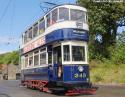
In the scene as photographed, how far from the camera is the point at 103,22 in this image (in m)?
41.8

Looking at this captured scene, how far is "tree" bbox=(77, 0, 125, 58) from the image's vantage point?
134 ft

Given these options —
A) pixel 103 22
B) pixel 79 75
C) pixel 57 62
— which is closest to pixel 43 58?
pixel 57 62

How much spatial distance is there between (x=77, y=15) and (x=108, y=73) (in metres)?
13.5

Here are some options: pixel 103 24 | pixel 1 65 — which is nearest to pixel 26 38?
pixel 103 24

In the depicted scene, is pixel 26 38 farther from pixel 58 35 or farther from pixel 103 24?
pixel 103 24

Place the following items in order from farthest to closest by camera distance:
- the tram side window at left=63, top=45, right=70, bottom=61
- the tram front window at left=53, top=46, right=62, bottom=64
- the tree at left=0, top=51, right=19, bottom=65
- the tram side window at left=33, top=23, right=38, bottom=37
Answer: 1. the tree at left=0, top=51, right=19, bottom=65
2. the tram side window at left=33, top=23, right=38, bottom=37
3. the tram front window at left=53, top=46, right=62, bottom=64
4. the tram side window at left=63, top=45, right=70, bottom=61

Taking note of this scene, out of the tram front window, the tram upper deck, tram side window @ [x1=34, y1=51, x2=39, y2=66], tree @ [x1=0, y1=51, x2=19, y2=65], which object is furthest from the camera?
tree @ [x1=0, y1=51, x2=19, y2=65]

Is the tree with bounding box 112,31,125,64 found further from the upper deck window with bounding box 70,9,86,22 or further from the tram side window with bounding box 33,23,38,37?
the upper deck window with bounding box 70,9,86,22

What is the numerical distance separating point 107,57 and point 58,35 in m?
20.5

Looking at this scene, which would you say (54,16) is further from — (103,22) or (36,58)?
(103,22)

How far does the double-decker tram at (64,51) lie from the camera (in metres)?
22.0

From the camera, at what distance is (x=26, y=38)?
3058cm

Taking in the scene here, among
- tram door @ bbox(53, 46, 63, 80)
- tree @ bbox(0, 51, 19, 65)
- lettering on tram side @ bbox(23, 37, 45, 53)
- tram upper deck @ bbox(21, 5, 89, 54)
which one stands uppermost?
tree @ bbox(0, 51, 19, 65)

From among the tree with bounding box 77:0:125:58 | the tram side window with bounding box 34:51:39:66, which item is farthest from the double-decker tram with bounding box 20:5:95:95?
the tree with bounding box 77:0:125:58
